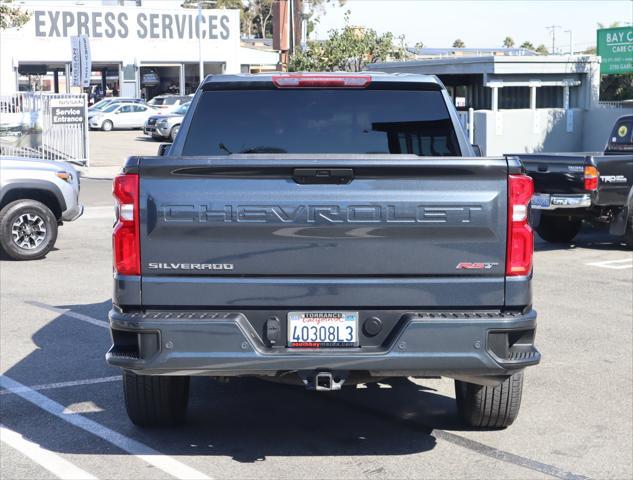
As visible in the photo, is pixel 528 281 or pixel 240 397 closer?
pixel 528 281

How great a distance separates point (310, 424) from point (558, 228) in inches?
379

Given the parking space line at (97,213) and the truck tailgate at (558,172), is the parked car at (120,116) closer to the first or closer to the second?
the parking space line at (97,213)

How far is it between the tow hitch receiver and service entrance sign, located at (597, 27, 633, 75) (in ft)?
108

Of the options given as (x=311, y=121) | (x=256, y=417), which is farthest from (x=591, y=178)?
(x=256, y=417)

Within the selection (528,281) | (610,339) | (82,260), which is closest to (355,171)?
(528,281)

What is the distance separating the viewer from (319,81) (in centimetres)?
630

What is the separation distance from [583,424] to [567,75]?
26757mm

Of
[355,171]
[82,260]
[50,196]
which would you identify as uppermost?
[355,171]

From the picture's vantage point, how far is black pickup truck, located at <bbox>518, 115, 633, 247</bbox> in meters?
13.6

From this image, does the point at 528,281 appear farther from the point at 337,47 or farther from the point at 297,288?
the point at 337,47

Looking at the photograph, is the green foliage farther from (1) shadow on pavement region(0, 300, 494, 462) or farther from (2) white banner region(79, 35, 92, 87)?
(1) shadow on pavement region(0, 300, 494, 462)

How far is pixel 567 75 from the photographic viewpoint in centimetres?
3181

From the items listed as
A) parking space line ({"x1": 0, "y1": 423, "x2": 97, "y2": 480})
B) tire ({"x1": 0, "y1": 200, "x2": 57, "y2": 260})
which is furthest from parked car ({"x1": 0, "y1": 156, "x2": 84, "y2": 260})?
parking space line ({"x1": 0, "y1": 423, "x2": 97, "y2": 480})

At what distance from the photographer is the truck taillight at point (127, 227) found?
17.0ft
